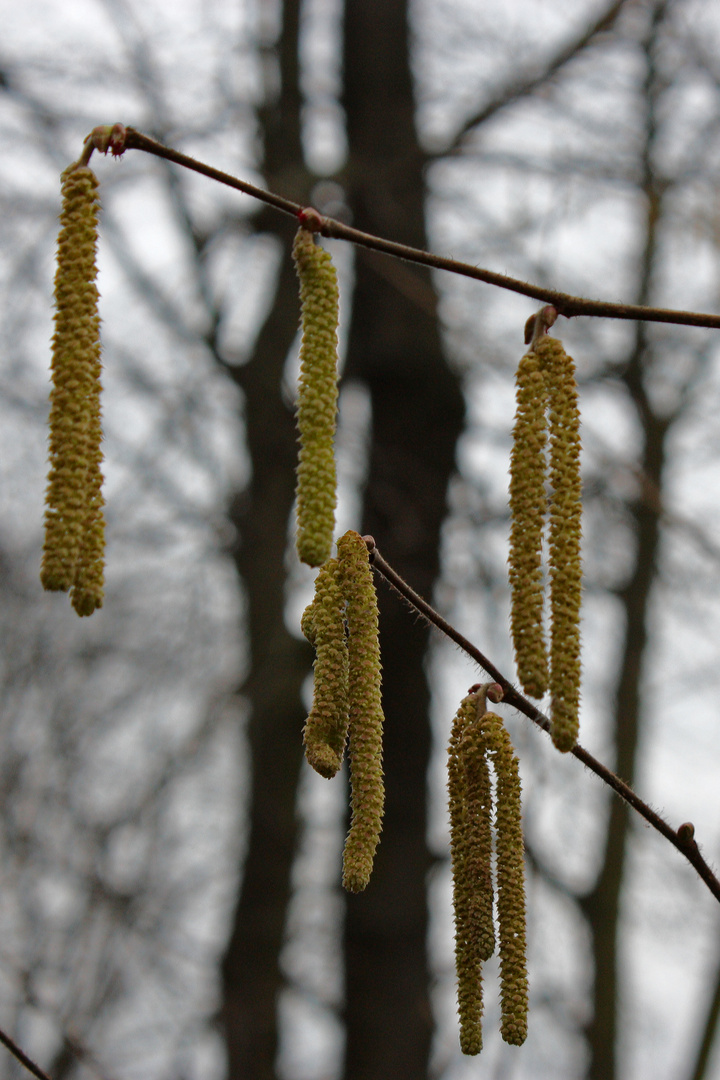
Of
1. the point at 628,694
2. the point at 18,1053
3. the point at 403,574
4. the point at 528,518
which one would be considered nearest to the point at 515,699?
the point at 528,518

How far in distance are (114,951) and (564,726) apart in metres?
5.37

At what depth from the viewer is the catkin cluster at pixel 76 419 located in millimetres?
1052

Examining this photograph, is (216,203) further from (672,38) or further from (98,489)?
(98,489)

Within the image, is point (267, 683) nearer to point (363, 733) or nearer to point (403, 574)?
point (403, 574)

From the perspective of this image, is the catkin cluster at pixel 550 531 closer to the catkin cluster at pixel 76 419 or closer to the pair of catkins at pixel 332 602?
the pair of catkins at pixel 332 602

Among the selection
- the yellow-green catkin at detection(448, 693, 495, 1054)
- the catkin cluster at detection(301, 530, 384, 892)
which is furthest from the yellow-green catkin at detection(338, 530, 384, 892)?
the yellow-green catkin at detection(448, 693, 495, 1054)

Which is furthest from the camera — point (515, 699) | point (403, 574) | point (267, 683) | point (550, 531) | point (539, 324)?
point (267, 683)

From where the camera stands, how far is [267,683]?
19.0 feet

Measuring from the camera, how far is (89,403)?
1120 mm

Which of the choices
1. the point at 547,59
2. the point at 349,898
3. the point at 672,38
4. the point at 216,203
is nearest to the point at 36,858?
the point at 349,898

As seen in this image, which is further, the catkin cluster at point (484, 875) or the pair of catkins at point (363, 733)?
the catkin cluster at point (484, 875)

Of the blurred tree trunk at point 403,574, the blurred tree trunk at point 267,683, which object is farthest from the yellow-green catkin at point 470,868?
the blurred tree trunk at point 267,683

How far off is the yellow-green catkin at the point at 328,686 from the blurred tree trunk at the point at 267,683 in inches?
175

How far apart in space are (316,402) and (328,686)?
12.7 inches
